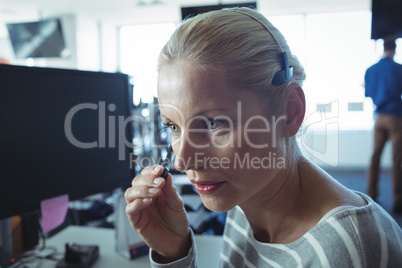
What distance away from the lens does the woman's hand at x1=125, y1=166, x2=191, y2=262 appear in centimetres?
76

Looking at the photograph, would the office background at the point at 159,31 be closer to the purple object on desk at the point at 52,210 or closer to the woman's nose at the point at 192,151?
the purple object on desk at the point at 52,210

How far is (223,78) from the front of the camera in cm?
61

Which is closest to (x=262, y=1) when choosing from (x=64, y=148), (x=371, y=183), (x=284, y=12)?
(x=284, y=12)

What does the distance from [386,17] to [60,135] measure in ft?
4.48

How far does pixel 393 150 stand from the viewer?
2.80 meters

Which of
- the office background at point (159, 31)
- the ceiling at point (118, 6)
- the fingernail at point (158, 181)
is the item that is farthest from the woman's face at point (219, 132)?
the ceiling at point (118, 6)

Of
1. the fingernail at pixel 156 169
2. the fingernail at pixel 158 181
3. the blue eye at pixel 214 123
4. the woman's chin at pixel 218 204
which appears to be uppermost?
the blue eye at pixel 214 123

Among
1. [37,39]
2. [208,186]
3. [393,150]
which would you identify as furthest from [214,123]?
[37,39]

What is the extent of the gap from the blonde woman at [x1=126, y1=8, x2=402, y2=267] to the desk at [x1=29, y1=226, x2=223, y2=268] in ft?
1.13

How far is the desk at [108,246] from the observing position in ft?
3.27

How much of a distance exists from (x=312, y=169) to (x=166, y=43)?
0.46m

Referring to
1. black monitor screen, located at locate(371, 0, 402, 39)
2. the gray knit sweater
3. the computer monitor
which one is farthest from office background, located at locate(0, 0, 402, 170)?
the gray knit sweater

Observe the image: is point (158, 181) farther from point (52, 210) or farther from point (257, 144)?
point (52, 210)

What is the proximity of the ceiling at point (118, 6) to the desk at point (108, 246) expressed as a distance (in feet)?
13.9
